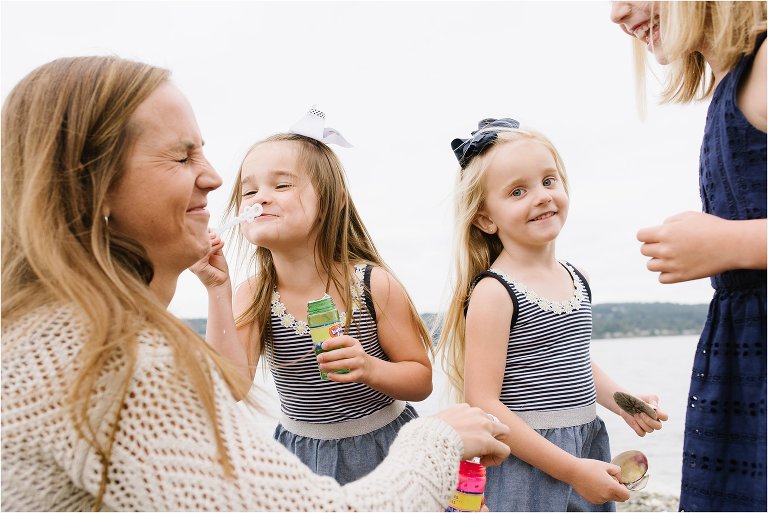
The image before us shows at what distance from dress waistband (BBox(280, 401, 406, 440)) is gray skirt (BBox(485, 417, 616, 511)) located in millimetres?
433

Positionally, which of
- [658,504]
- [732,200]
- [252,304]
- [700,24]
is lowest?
[658,504]

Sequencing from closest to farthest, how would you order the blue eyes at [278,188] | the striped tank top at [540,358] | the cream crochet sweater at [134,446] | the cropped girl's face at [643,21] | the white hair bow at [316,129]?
the cream crochet sweater at [134,446] < the cropped girl's face at [643,21] < the striped tank top at [540,358] < the blue eyes at [278,188] < the white hair bow at [316,129]

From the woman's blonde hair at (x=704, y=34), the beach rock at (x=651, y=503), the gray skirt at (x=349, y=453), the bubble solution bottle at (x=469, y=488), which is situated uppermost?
the woman's blonde hair at (x=704, y=34)

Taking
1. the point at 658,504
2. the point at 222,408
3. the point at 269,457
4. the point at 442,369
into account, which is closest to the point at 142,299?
the point at 222,408

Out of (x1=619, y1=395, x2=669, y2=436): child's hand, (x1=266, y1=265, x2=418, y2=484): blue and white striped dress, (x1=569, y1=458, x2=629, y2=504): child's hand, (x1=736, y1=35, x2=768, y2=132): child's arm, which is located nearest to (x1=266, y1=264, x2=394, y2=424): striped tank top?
(x1=266, y1=265, x2=418, y2=484): blue and white striped dress

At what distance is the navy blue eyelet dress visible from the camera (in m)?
1.57

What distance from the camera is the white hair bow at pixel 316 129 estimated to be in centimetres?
271

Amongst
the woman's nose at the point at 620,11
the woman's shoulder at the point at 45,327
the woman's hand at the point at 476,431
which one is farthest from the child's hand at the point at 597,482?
the woman's shoulder at the point at 45,327

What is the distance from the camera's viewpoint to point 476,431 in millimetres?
1648

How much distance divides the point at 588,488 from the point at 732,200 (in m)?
0.99

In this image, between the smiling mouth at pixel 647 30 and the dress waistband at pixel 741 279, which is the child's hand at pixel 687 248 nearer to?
the dress waistband at pixel 741 279

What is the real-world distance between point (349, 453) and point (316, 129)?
1269mm

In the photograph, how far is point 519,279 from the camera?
2.41 metres

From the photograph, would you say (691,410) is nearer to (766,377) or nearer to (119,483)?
(766,377)
